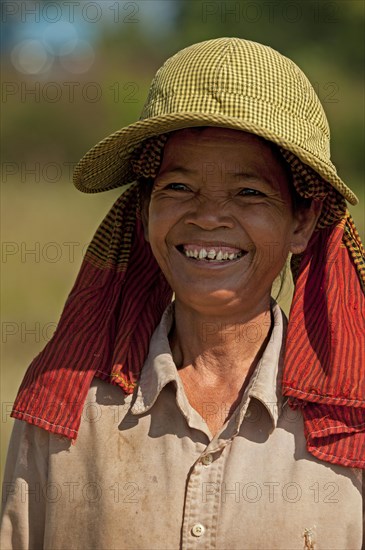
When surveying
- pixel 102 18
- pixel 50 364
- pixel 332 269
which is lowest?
pixel 50 364

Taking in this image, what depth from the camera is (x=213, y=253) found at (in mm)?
2330

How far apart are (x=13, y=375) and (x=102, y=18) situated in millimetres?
11156

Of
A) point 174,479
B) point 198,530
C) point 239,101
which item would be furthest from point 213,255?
point 198,530

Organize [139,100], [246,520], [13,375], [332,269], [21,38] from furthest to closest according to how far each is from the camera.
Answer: [21,38]
[139,100]
[13,375]
[332,269]
[246,520]

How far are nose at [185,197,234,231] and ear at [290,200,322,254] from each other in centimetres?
21

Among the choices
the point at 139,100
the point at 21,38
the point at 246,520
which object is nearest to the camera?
the point at 246,520

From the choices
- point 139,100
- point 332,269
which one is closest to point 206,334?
point 332,269

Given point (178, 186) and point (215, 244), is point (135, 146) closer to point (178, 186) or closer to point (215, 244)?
point (178, 186)

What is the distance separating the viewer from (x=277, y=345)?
7.86 feet

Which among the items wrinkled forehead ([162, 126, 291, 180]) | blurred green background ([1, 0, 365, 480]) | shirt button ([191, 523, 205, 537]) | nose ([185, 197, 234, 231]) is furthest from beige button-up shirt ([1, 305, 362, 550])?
blurred green background ([1, 0, 365, 480])

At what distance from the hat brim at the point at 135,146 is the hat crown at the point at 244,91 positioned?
0.09ft

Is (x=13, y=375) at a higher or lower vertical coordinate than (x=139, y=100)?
lower

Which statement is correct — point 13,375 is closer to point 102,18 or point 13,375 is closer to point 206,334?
point 206,334

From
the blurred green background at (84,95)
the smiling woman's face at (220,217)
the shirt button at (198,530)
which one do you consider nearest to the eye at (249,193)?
the smiling woman's face at (220,217)
